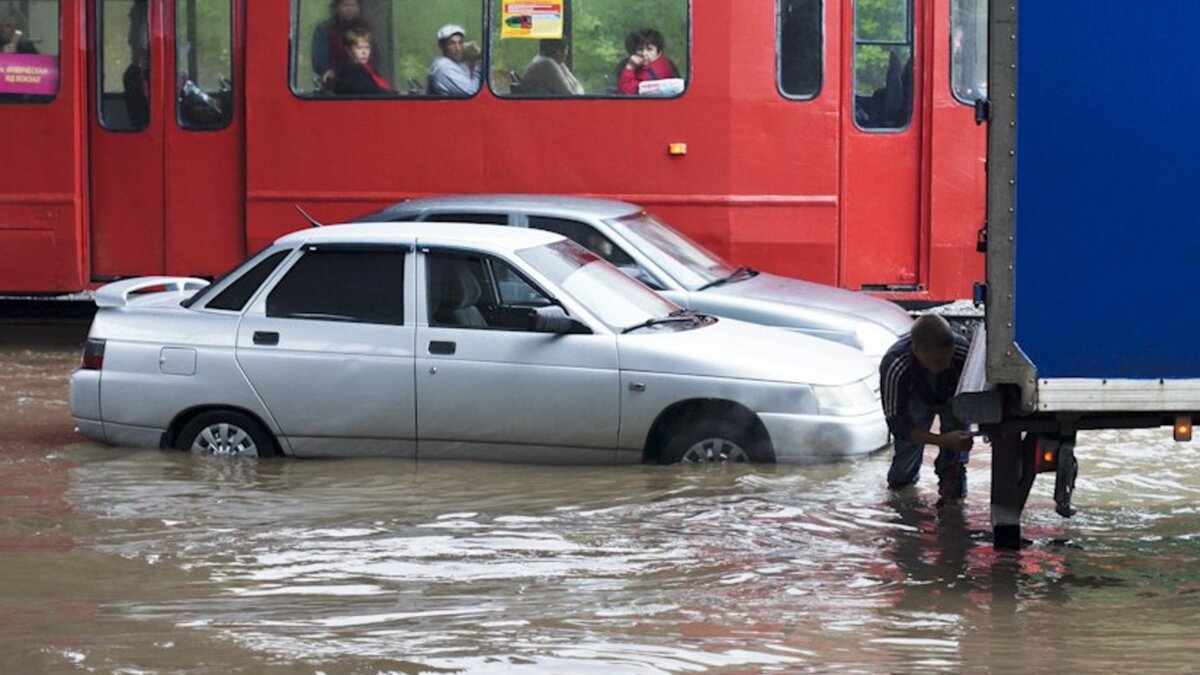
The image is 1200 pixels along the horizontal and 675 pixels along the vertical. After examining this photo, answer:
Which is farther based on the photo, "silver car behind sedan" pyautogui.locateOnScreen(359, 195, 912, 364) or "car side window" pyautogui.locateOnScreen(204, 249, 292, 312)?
"silver car behind sedan" pyautogui.locateOnScreen(359, 195, 912, 364)

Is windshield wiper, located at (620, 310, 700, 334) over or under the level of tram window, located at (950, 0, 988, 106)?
under

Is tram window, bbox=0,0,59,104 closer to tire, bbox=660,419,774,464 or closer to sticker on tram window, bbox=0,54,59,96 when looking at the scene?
sticker on tram window, bbox=0,54,59,96

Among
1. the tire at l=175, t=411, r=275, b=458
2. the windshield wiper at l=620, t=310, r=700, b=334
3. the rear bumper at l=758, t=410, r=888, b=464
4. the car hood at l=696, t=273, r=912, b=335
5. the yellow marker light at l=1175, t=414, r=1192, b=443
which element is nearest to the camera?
the yellow marker light at l=1175, t=414, r=1192, b=443

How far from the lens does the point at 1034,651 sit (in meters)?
7.44

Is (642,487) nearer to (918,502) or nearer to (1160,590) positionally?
(918,502)

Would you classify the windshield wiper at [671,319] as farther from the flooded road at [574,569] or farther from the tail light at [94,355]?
the tail light at [94,355]

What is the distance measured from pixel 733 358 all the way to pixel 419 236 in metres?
1.83

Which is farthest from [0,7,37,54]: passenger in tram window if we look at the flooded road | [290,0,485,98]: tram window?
the flooded road

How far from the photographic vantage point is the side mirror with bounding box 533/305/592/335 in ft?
35.2

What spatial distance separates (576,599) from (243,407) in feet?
11.3

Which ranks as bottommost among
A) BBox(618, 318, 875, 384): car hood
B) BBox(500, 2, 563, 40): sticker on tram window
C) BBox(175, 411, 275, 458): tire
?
BBox(175, 411, 275, 458): tire

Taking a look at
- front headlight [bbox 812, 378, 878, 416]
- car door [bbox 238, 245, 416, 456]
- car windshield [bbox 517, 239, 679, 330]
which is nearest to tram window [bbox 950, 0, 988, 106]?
car windshield [bbox 517, 239, 679, 330]

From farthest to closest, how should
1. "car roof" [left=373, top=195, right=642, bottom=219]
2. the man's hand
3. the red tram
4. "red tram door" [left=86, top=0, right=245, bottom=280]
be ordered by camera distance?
"red tram door" [left=86, top=0, right=245, bottom=280] < the red tram < "car roof" [left=373, top=195, right=642, bottom=219] < the man's hand

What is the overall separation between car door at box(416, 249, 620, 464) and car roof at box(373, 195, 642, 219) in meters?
2.48
